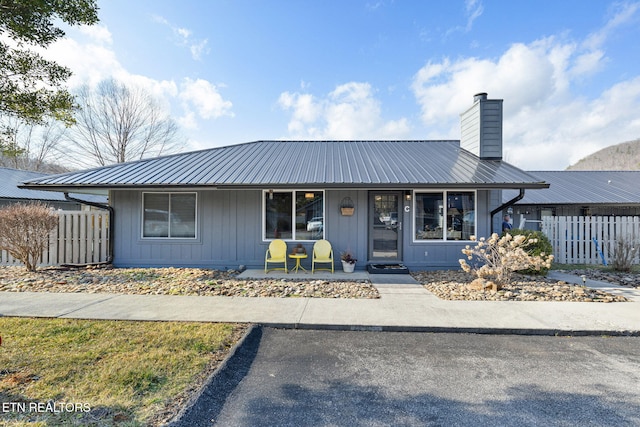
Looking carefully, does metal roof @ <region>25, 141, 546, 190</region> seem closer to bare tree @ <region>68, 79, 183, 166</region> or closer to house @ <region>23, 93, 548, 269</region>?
house @ <region>23, 93, 548, 269</region>

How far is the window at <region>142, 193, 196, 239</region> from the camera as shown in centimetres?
809

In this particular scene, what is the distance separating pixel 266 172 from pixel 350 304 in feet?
14.2

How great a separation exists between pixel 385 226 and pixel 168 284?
5.40 metres

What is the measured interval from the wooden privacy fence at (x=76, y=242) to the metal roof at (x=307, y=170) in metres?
1.01

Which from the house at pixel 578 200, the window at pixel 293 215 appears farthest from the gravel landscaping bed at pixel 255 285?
the house at pixel 578 200

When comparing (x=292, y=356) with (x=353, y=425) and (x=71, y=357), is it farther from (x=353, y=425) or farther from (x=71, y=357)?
(x=71, y=357)

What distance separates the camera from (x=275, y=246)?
769cm

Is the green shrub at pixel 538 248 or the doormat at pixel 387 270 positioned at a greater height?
the green shrub at pixel 538 248

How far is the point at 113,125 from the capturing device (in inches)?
950

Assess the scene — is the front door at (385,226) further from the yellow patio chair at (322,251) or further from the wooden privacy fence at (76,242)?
the wooden privacy fence at (76,242)

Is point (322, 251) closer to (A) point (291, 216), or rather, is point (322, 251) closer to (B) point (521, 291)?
(A) point (291, 216)

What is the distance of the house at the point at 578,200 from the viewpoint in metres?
12.8

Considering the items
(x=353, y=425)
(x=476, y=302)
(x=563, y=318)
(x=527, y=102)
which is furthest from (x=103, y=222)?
(x=527, y=102)

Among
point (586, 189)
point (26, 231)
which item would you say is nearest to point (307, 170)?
point (26, 231)
